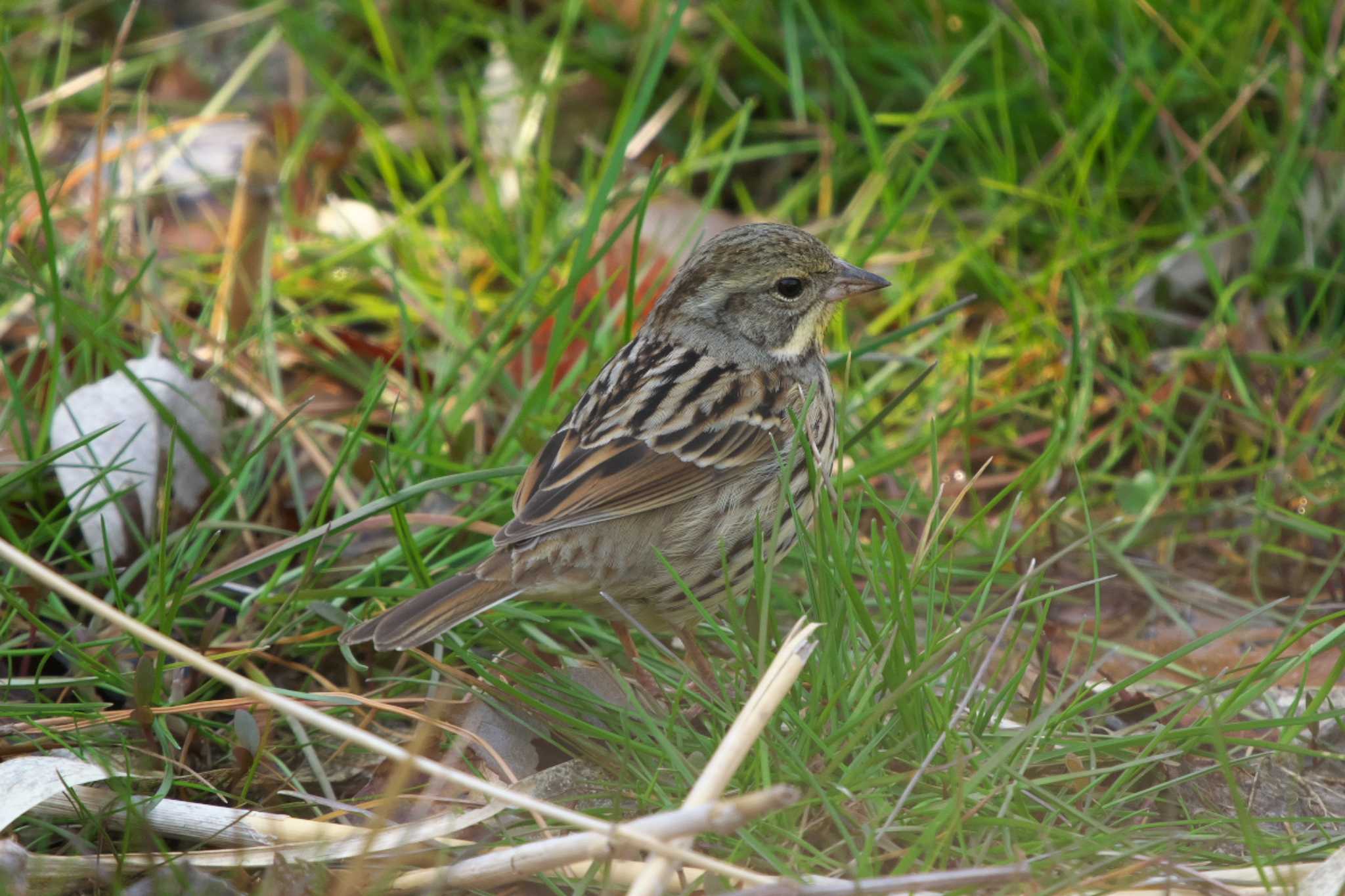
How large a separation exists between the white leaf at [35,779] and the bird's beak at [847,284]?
246 cm

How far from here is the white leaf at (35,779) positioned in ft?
10.9

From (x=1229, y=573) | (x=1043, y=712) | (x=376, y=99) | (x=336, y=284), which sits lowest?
(x=1229, y=573)

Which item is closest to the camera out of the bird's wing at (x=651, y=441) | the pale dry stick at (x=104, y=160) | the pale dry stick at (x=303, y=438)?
the bird's wing at (x=651, y=441)

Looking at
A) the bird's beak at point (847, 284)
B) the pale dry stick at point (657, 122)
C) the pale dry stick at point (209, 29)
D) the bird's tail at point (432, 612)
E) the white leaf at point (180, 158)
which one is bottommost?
the bird's tail at point (432, 612)

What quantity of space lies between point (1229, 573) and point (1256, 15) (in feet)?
7.51

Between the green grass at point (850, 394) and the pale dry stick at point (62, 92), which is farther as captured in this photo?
the pale dry stick at point (62, 92)

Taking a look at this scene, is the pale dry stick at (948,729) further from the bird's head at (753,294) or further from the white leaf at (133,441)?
the white leaf at (133,441)

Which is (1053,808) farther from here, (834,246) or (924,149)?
(924,149)

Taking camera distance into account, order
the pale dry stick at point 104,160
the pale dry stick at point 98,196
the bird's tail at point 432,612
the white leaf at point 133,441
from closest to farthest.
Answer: the bird's tail at point 432,612 < the white leaf at point 133,441 < the pale dry stick at point 98,196 < the pale dry stick at point 104,160

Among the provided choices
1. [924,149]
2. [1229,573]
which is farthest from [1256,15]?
[1229,573]

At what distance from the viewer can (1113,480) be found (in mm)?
5164

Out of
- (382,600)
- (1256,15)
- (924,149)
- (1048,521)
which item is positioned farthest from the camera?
(924,149)

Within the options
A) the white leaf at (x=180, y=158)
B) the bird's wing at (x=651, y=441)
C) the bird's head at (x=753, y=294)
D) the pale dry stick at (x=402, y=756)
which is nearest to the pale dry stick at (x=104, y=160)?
the white leaf at (x=180, y=158)

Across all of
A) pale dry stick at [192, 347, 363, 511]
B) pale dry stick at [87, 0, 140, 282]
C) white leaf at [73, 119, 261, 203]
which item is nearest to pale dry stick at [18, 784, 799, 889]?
pale dry stick at [192, 347, 363, 511]
